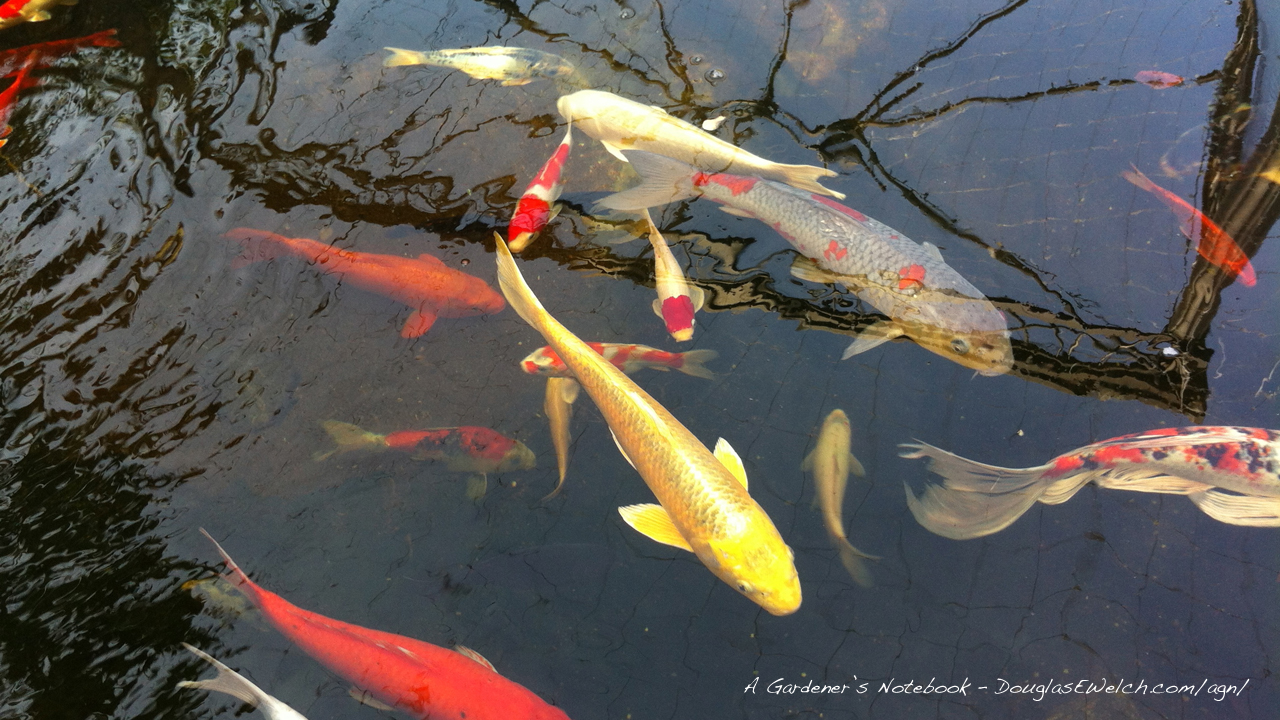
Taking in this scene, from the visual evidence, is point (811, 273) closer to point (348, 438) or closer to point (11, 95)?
point (348, 438)

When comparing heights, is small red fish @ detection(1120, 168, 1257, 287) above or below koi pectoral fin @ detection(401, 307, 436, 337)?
above

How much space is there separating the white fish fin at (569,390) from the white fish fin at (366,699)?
137cm

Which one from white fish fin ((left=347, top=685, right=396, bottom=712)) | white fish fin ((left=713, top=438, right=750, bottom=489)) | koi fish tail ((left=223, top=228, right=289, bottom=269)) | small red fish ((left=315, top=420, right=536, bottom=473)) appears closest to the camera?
white fish fin ((left=347, top=685, right=396, bottom=712))

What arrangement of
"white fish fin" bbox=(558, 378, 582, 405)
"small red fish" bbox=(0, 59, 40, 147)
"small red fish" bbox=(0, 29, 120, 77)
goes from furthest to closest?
"small red fish" bbox=(0, 29, 120, 77)
"small red fish" bbox=(0, 59, 40, 147)
"white fish fin" bbox=(558, 378, 582, 405)

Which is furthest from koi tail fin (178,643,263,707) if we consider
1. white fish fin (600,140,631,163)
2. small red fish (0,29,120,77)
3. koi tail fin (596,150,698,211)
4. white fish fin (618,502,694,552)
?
small red fish (0,29,120,77)

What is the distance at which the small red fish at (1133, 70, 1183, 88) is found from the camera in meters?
4.03

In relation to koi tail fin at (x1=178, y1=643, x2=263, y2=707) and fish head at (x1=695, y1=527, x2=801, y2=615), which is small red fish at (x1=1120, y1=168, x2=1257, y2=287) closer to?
fish head at (x1=695, y1=527, x2=801, y2=615)

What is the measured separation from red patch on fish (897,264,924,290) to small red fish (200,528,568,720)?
2.32 meters

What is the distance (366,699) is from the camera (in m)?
2.61

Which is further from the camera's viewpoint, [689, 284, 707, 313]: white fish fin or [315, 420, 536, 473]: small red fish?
[689, 284, 707, 313]: white fish fin

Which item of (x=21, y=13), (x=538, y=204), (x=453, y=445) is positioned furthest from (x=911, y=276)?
(x=21, y=13)

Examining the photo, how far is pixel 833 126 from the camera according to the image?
13.1 ft

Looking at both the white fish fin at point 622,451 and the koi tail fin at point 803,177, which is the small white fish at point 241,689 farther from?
the koi tail fin at point 803,177

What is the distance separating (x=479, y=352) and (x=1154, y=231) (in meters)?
3.37
